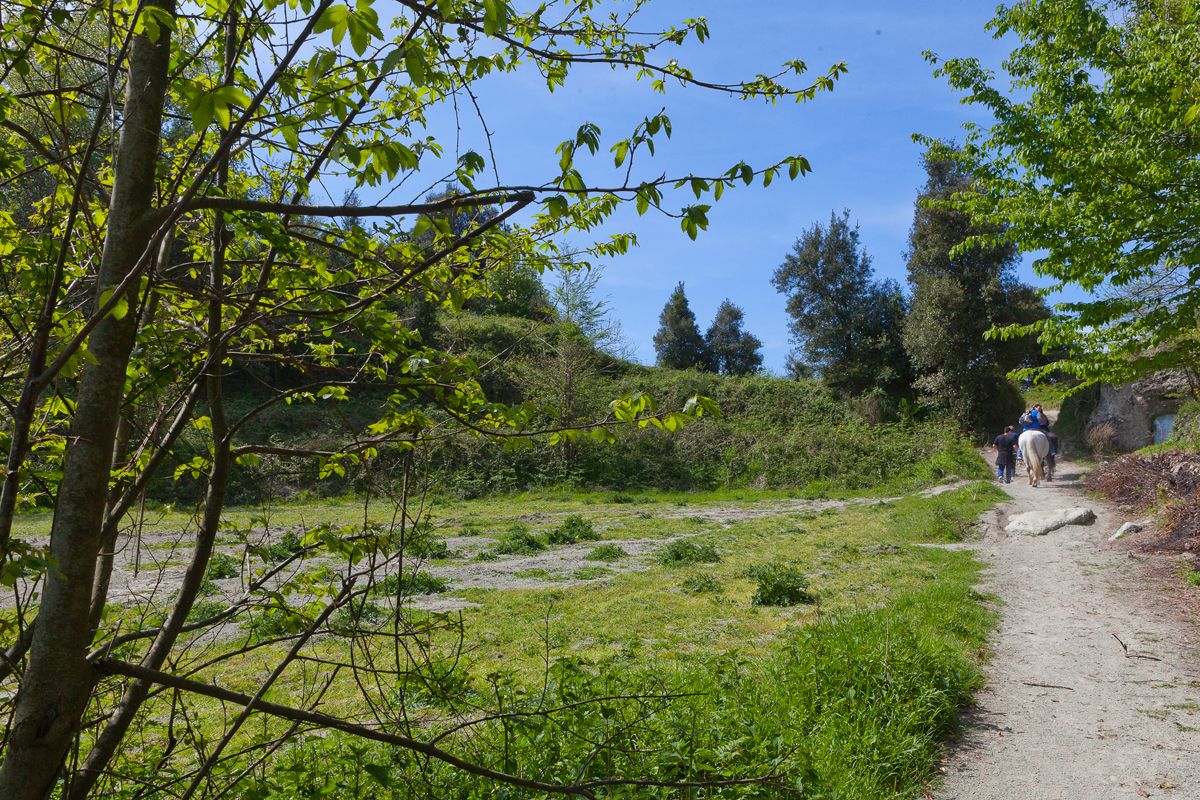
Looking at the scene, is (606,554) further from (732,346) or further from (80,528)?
(732,346)

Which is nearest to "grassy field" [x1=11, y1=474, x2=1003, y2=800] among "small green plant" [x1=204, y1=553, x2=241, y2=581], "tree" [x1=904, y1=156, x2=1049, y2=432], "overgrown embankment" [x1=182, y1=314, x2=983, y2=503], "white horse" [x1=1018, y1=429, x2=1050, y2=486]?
"small green plant" [x1=204, y1=553, x2=241, y2=581]

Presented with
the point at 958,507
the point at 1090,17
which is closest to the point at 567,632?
the point at 1090,17

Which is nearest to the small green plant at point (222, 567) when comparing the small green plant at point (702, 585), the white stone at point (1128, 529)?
the small green plant at point (702, 585)

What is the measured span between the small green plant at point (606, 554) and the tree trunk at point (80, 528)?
11.7 metres

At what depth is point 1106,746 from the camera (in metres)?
4.96

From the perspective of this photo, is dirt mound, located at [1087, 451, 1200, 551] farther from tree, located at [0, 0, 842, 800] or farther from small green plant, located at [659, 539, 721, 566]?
tree, located at [0, 0, 842, 800]

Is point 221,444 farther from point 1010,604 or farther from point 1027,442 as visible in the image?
point 1027,442

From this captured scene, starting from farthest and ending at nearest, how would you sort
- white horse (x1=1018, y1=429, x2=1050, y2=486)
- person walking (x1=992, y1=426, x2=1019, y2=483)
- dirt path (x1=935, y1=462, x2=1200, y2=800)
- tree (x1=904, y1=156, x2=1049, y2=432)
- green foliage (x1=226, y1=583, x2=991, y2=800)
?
tree (x1=904, y1=156, x2=1049, y2=432) → person walking (x1=992, y1=426, x2=1019, y2=483) → white horse (x1=1018, y1=429, x2=1050, y2=486) → dirt path (x1=935, y1=462, x2=1200, y2=800) → green foliage (x1=226, y1=583, x2=991, y2=800)

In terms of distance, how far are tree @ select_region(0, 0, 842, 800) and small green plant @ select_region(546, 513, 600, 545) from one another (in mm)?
12227

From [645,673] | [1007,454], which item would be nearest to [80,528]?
[645,673]

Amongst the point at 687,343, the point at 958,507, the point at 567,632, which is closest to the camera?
the point at 567,632

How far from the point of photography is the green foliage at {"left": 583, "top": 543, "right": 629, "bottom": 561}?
1348cm

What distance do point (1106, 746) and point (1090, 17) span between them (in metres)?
9.52

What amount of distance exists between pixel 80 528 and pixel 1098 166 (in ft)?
38.0
